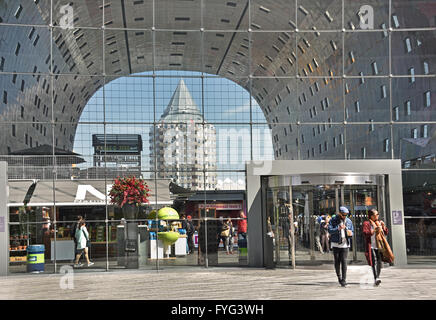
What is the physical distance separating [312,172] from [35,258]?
8617mm

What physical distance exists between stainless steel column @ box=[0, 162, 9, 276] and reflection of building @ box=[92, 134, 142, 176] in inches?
107

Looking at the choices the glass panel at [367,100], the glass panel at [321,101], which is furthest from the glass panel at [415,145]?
the glass panel at [321,101]

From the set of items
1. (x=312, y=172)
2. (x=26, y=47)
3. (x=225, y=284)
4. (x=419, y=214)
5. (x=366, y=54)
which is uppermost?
(x=26, y=47)

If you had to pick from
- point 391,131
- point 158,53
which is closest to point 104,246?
point 158,53

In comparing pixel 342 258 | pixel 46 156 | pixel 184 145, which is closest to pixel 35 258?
pixel 46 156

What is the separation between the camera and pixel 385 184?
20.2m

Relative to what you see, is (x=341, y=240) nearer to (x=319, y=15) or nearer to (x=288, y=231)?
(x=288, y=231)

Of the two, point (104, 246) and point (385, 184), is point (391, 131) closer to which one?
point (385, 184)

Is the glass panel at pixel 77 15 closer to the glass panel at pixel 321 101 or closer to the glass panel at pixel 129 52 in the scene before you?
the glass panel at pixel 129 52

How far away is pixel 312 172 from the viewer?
1994 cm

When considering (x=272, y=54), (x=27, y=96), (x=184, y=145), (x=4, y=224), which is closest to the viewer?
(x=4, y=224)

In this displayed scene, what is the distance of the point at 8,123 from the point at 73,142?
2.11m

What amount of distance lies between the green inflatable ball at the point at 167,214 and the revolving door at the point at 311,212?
2.84 meters

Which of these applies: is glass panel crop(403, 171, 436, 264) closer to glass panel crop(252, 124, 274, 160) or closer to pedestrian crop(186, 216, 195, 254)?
glass panel crop(252, 124, 274, 160)
